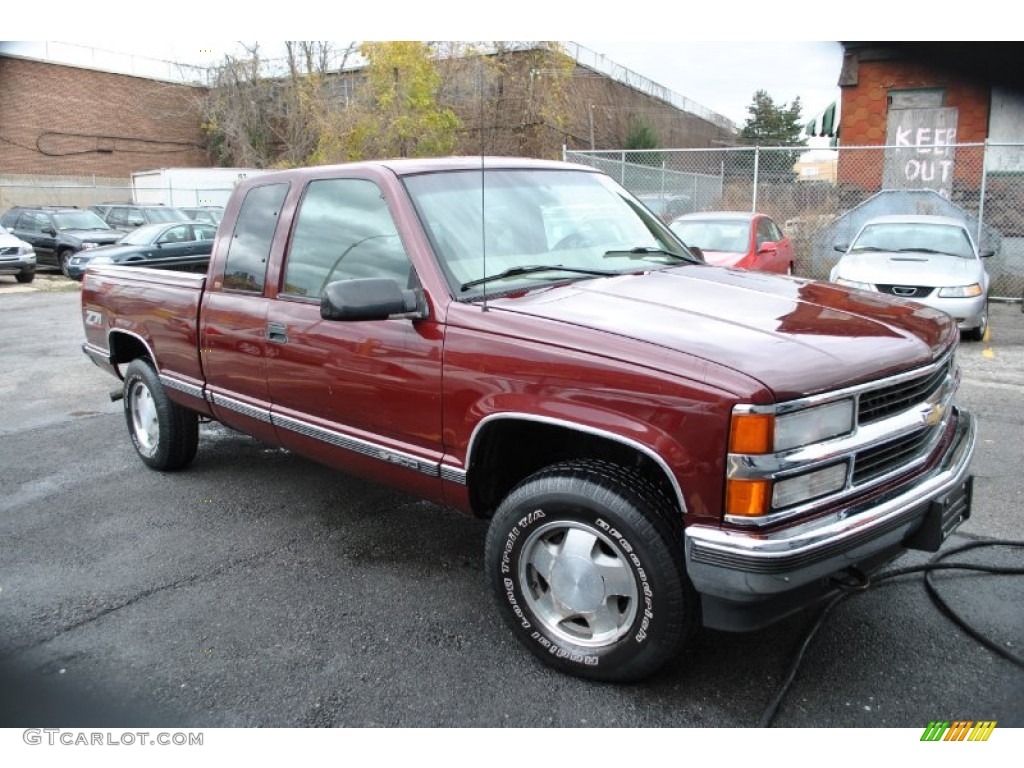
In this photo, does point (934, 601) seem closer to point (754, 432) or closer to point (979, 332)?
point (754, 432)

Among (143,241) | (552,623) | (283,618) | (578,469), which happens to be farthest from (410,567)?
(143,241)

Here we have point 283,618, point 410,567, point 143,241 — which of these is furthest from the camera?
point 143,241

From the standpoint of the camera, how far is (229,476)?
5238mm

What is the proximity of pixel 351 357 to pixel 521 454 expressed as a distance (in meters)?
0.88

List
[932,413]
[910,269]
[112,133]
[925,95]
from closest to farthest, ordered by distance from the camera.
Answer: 1. [925,95]
2. [932,413]
3. [910,269]
4. [112,133]

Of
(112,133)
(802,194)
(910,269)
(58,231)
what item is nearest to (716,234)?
(910,269)

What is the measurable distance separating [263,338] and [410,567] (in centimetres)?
136

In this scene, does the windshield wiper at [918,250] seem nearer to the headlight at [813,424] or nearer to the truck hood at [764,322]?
the truck hood at [764,322]

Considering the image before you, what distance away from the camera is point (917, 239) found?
10414 mm

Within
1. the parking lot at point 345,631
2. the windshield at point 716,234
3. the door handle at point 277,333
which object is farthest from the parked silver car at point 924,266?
the door handle at point 277,333

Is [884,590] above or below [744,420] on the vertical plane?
below

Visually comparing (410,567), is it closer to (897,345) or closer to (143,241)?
(897,345)

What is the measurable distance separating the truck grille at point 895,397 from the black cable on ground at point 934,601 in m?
0.58

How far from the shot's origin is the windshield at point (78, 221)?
65.3ft
